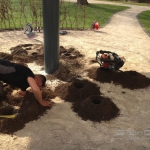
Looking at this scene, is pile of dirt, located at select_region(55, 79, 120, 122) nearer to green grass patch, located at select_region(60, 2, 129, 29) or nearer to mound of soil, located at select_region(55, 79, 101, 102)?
mound of soil, located at select_region(55, 79, 101, 102)

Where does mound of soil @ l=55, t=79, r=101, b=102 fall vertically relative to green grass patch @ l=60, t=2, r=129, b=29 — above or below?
below

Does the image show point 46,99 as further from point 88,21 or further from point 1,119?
point 88,21

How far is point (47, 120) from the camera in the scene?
3.28m

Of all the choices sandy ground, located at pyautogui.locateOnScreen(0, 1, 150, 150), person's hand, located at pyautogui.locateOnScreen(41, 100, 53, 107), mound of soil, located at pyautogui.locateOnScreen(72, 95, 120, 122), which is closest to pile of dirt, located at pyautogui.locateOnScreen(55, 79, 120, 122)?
mound of soil, located at pyautogui.locateOnScreen(72, 95, 120, 122)

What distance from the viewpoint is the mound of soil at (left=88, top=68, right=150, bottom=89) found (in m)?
4.41

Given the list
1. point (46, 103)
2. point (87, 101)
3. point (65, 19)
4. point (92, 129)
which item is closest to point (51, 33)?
point (46, 103)

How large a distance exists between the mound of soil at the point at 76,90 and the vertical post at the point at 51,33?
0.73 m

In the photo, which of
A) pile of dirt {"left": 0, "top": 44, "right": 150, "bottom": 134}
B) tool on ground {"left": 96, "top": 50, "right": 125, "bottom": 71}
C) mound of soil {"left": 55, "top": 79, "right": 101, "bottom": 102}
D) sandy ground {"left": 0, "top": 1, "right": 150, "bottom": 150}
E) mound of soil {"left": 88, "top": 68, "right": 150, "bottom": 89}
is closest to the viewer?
sandy ground {"left": 0, "top": 1, "right": 150, "bottom": 150}

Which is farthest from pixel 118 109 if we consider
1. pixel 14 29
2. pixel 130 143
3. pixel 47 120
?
pixel 14 29

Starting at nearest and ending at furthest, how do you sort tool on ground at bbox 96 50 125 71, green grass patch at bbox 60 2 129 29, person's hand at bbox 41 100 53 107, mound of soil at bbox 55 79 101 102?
1. person's hand at bbox 41 100 53 107
2. mound of soil at bbox 55 79 101 102
3. tool on ground at bbox 96 50 125 71
4. green grass patch at bbox 60 2 129 29

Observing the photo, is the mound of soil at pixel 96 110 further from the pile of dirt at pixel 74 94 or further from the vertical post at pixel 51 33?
the vertical post at pixel 51 33

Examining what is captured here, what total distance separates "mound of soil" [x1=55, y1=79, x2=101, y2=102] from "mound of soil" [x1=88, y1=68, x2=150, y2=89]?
399 mm

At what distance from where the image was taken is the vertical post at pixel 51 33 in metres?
4.23

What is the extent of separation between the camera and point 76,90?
13.0 ft
